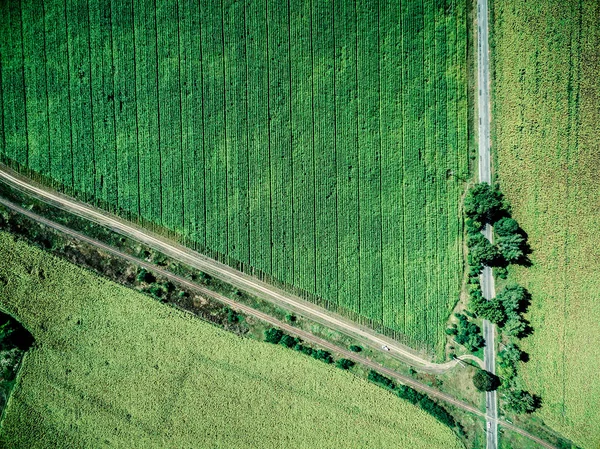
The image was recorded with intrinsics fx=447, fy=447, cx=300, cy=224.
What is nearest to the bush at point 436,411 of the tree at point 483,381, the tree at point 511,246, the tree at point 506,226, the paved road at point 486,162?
the paved road at point 486,162

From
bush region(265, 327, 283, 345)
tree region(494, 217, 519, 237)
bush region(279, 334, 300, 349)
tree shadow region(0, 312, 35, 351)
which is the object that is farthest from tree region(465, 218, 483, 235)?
tree shadow region(0, 312, 35, 351)

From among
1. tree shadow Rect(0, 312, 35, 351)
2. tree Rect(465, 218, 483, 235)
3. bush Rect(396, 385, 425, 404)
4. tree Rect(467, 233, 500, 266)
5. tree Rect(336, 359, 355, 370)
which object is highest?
tree Rect(465, 218, 483, 235)

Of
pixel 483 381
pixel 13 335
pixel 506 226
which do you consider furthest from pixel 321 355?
pixel 13 335

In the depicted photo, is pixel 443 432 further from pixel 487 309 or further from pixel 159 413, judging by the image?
pixel 159 413

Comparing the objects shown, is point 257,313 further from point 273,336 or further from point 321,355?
point 321,355

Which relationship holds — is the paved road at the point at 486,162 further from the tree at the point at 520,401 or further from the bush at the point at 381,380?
the bush at the point at 381,380

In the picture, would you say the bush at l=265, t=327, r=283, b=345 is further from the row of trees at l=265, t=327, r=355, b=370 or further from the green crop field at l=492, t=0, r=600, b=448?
the green crop field at l=492, t=0, r=600, b=448

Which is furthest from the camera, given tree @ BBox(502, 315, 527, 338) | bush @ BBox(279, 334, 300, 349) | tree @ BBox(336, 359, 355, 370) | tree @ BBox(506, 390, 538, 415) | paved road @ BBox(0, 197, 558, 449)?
paved road @ BBox(0, 197, 558, 449)
